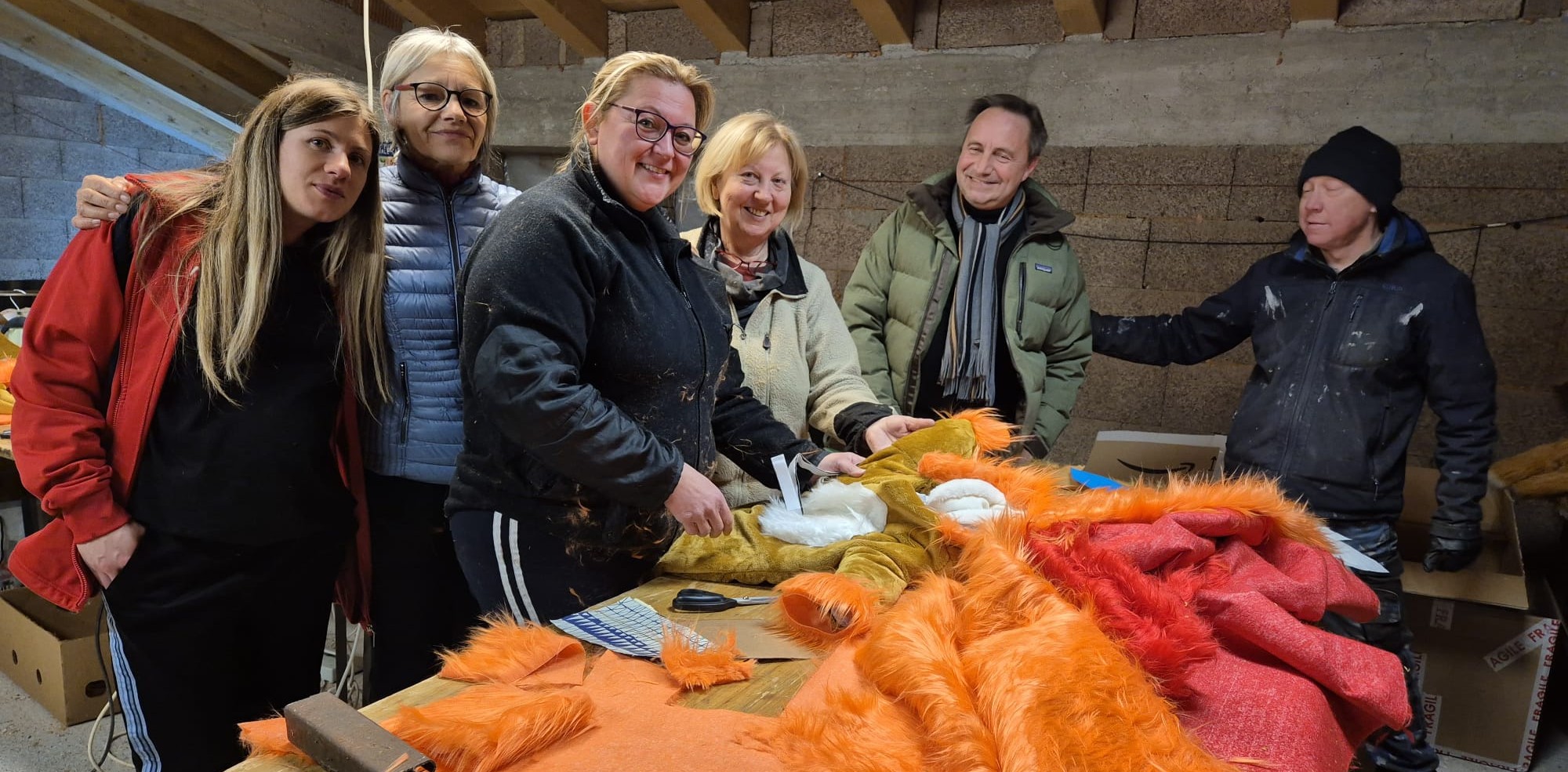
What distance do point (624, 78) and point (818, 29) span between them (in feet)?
9.88

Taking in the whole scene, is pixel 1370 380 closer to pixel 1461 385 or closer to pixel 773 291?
pixel 1461 385

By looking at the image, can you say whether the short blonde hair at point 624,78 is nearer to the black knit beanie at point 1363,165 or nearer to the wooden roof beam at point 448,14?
the black knit beanie at point 1363,165

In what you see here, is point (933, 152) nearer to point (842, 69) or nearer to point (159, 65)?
point (842, 69)

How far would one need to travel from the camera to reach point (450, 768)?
67cm

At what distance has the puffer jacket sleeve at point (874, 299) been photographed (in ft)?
7.86

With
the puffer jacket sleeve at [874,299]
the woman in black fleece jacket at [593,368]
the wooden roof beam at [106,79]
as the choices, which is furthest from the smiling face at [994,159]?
the wooden roof beam at [106,79]

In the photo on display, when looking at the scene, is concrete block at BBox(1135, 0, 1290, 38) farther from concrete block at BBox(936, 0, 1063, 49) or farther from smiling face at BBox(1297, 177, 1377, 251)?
smiling face at BBox(1297, 177, 1377, 251)

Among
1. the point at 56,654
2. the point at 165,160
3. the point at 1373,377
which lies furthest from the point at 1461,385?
the point at 165,160

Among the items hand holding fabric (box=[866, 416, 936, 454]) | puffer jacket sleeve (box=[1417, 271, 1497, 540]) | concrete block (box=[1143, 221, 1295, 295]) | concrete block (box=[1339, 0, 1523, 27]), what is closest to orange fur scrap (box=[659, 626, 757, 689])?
hand holding fabric (box=[866, 416, 936, 454])

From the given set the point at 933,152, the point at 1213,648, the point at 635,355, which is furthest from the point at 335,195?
the point at 933,152

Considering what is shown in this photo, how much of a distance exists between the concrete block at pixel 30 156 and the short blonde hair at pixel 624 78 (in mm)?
5820

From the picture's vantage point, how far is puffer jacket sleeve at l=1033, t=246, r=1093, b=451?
234 cm

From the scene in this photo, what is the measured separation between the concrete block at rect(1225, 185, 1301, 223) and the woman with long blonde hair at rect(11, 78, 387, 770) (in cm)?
299

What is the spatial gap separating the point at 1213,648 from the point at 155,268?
156cm
